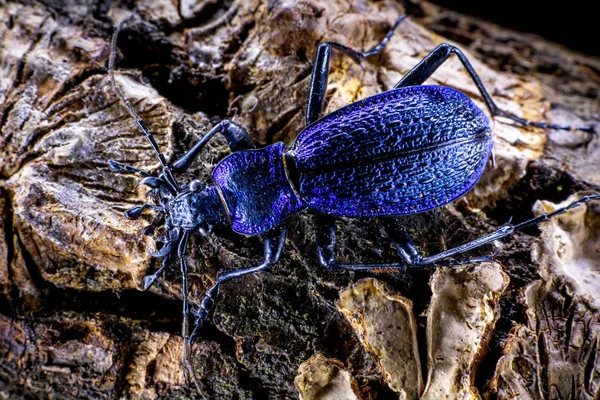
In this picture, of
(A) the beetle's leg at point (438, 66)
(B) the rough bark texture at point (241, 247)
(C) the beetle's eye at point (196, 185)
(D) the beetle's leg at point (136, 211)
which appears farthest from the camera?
(A) the beetle's leg at point (438, 66)

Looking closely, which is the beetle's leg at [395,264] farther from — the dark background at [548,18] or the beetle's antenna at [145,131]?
the dark background at [548,18]

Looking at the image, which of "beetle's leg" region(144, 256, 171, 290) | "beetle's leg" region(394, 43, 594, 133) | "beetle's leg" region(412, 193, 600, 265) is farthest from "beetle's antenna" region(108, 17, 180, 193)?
"beetle's leg" region(394, 43, 594, 133)

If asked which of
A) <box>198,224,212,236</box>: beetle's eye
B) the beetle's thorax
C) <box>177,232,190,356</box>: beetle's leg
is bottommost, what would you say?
<box>177,232,190,356</box>: beetle's leg

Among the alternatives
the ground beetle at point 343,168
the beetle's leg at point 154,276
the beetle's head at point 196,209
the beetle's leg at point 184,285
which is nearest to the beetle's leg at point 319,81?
the ground beetle at point 343,168

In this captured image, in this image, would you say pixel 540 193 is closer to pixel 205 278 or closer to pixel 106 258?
pixel 205 278

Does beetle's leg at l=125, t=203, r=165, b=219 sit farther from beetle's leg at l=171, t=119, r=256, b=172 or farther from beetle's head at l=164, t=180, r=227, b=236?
beetle's leg at l=171, t=119, r=256, b=172

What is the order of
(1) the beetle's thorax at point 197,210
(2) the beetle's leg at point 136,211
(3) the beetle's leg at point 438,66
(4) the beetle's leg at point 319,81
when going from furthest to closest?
(3) the beetle's leg at point 438,66 → (4) the beetle's leg at point 319,81 → (1) the beetle's thorax at point 197,210 → (2) the beetle's leg at point 136,211

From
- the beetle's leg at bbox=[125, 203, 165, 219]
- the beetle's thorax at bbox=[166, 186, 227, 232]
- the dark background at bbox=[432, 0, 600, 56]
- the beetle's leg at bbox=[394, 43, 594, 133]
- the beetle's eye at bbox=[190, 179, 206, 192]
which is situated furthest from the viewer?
the dark background at bbox=[432, 0, 600, 56]
